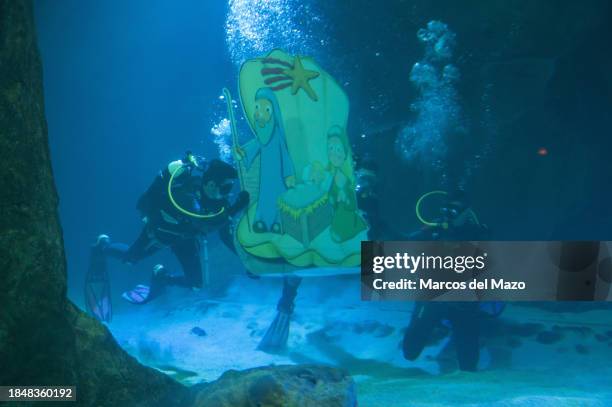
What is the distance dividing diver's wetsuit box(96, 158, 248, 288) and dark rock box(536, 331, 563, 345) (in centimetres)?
462

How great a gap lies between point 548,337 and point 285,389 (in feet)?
16.6

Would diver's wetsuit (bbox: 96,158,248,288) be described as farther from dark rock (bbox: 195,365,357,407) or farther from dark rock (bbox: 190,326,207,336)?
dark rock (bbox: 195,365,357,407)

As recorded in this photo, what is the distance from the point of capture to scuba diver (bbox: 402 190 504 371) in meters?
5.01

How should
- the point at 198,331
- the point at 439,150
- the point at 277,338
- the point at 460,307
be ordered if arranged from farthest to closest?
the point at 439,150 → the point at 198,331 → the point at 277,338 → the point at 460,307

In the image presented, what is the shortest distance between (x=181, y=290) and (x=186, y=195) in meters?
6.72

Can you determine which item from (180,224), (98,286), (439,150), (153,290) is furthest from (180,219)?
(439,150)

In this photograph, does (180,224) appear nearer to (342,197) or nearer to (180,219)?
(180,219)

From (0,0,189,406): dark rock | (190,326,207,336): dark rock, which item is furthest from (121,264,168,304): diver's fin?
(0,0,189,406): dark rock

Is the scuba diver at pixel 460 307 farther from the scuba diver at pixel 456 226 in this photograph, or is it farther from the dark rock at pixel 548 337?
the dark rock at pixel 548 337

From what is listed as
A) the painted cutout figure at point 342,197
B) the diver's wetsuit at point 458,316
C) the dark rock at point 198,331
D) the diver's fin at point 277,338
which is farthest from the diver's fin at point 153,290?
the diver's wetsuit at point 458,316

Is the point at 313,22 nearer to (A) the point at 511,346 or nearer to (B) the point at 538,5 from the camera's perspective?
(B) the point at 538,5

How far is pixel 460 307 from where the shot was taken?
5.02 meters

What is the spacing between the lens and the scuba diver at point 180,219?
5.39 m

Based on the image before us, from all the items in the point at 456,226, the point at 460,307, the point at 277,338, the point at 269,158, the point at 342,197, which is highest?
the point at 269,158
